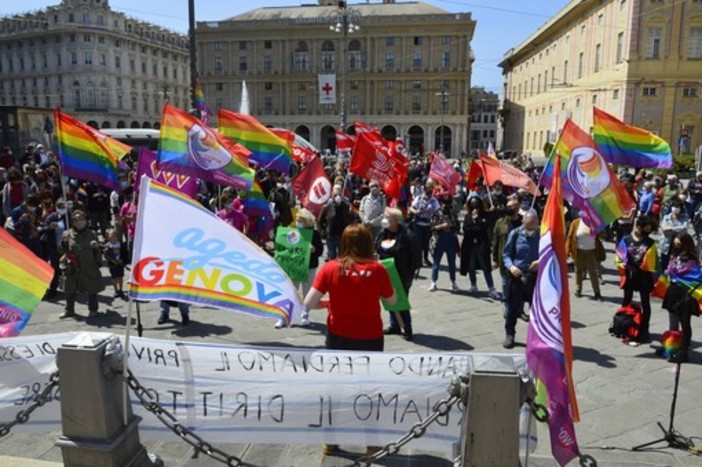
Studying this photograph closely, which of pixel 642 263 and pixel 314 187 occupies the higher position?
pixel 314 187

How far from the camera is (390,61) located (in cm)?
7094

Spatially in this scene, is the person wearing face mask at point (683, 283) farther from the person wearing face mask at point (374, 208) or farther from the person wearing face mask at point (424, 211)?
the person wearing face mask at point (374, 208)

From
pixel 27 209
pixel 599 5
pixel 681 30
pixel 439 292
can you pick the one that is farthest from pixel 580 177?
pixel 599 5

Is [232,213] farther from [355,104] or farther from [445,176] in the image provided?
[355,104]

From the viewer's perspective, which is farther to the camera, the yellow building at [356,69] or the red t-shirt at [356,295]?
the yellow building at [356,69]

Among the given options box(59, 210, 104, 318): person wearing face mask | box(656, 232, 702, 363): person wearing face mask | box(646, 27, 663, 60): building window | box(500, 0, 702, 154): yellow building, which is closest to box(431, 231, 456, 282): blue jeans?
box(656, 232, 702, 363): person wearing face mask

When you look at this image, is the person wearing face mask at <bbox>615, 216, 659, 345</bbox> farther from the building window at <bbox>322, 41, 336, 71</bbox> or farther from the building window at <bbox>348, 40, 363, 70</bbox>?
the building window at <bbox>322, 41, 336, 71</bbox>

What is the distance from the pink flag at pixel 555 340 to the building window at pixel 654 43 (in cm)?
3985

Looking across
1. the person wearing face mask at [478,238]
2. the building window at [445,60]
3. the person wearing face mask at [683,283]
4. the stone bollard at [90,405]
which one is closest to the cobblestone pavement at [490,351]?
the person wearing face mask at [478,238]

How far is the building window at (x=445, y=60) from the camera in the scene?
2758 inches

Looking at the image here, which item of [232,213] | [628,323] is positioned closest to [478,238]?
[628,323]

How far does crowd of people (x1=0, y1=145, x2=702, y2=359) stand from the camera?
4008 millimetres

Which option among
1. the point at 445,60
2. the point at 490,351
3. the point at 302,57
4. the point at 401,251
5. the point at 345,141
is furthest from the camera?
the point at 302,57

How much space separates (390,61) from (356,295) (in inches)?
2790
